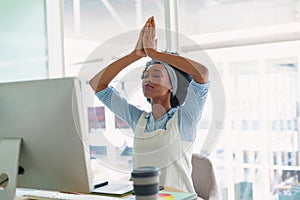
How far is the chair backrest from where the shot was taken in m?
2.03

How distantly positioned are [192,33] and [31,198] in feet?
5.50

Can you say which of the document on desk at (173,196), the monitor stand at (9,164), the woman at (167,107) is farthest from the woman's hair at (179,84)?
the monitor stand at (9,164)

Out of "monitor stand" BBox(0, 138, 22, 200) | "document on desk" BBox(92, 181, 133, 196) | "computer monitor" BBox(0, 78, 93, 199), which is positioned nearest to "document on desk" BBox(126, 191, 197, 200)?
"document on desk" BBox(92, 181, 133, 196)

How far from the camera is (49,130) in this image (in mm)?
1145

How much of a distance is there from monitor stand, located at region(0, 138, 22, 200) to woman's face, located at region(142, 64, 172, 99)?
674 mm

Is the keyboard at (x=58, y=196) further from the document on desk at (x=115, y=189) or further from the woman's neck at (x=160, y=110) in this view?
the woman's neck at (x=160, y=110)

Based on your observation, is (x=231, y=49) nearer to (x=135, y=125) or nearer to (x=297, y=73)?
(x=297, y=73)

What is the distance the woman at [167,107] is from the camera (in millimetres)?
1642

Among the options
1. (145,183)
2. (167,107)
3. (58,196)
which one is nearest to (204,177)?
(167,107)

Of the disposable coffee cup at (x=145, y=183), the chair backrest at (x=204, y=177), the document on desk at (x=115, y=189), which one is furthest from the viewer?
the chair backrest at (x=204, y=177)

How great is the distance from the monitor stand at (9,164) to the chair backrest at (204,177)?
1096 millimetres

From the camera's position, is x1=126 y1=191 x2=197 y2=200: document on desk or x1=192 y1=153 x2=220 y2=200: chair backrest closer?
x1=126 y1=191 x2=197 y2=200: document on desk

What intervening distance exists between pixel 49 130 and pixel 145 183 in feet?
1.17

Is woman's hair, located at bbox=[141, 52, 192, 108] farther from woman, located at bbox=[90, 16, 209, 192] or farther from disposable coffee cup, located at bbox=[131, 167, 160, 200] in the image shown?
disposable coffee cup, located at bbox=[131, 167, 160, 200]
